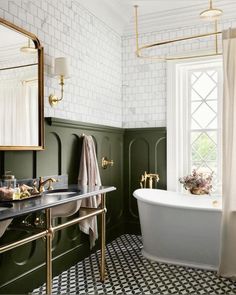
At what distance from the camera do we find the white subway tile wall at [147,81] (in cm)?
458

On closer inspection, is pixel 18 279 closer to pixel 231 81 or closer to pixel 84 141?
pixel 84 141

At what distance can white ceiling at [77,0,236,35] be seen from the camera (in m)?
4.17

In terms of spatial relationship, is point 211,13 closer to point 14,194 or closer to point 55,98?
point 55,98

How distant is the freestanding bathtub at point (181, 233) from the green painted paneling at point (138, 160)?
37.2 inches

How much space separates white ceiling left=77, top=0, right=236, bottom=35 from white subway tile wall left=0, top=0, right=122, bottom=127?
138 mm

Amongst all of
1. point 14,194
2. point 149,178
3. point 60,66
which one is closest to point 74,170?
point 60,66

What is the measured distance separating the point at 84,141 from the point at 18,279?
150cm

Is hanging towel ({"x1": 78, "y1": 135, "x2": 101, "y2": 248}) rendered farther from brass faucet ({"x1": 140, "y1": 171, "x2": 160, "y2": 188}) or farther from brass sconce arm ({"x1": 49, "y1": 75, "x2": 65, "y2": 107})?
brass faucet ({"x1": 140, "y1": 171, "x2": 160, "y2": 188})

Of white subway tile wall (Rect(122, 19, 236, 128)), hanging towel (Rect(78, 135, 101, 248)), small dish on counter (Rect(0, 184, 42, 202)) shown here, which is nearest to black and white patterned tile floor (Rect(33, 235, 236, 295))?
hanging towel (Rect(78, 135, 101, 248))

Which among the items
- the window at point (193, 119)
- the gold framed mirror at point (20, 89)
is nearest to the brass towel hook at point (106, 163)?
the window at point (193, 119)

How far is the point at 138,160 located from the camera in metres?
4.78

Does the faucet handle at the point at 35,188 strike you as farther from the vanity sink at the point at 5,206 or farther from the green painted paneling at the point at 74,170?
the vanity sink at the point at 5,206

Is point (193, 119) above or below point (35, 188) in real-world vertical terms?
above

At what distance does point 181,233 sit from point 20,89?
7.09ft
